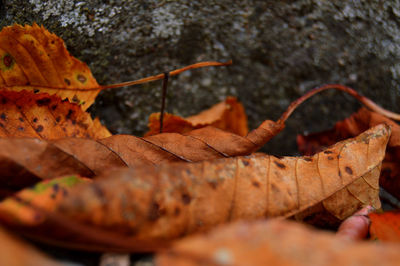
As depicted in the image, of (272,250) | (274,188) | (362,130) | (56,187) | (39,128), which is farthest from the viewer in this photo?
(362,130)

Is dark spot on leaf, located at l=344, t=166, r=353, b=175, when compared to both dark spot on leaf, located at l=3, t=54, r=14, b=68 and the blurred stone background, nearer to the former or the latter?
the blurred stone background

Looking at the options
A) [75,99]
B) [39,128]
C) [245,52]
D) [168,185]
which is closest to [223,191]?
[168,185]

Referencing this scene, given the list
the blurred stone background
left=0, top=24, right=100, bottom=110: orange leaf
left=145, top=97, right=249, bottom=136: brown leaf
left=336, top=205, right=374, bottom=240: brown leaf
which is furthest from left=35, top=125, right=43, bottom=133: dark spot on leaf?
left=336, top=205, right=374, bottom=240: brown leaf

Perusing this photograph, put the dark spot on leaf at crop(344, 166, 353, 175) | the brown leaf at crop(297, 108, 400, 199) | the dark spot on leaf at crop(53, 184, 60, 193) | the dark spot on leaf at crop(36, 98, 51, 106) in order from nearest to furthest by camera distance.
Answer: the dark spot on leaf at crop(53, 184, 60, 193)
the dark spot on leaf at crop(344, 166, 353, 175)
the dark spot on leaf at crop(36, 98, 51, 106)
the brown leaf at crop(297, 108, 400, 199)

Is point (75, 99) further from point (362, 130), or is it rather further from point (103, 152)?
point (362, 130)

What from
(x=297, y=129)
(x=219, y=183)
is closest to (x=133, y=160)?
(x=219, y=183)

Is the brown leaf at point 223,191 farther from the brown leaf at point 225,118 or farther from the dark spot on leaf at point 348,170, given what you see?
the brown leaf at point 225,118
